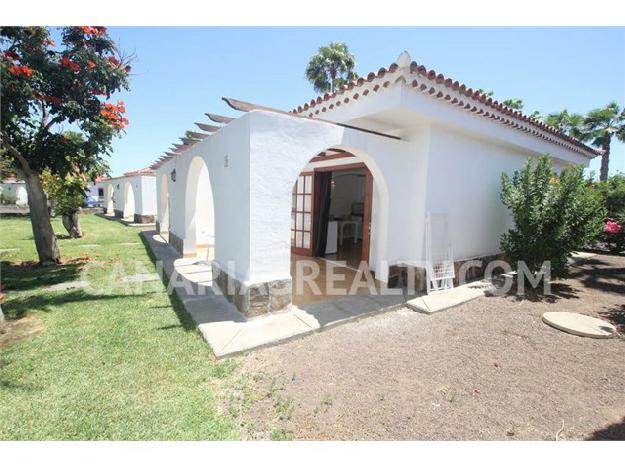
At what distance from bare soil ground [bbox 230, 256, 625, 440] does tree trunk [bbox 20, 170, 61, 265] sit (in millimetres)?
7934

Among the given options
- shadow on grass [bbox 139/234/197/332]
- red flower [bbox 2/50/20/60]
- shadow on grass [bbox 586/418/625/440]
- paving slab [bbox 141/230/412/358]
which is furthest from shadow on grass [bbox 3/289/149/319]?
shadow on grass [bbox 586/418/625/440]

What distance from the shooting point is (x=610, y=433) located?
8.93 ft

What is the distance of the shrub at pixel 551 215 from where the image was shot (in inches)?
262

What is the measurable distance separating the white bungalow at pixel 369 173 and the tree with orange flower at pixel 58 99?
7.17ft

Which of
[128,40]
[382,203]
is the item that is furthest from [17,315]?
[382,203]

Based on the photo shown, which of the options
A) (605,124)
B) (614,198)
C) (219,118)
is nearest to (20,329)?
(219,118)

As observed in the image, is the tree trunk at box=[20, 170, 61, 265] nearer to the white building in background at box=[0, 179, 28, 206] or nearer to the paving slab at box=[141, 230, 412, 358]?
the paving slab at box=[141, 230, 412, 358]

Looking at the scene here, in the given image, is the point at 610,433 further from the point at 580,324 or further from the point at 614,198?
the point at 614,198

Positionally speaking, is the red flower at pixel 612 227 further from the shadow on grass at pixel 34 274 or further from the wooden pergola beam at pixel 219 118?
the shadow on grass at pixel 34 274

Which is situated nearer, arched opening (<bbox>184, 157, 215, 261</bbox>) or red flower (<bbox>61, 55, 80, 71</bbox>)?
red flower (<bbox>61, 55, 80, 71</bbox>)

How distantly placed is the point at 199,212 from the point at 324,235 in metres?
5.63

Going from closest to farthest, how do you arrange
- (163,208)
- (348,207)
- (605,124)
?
(163,208)
(348,207)
(605,124)

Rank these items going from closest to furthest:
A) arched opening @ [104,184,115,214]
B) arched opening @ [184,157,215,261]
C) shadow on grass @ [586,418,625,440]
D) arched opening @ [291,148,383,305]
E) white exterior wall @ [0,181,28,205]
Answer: shadow on grass @ [586,418,625,440] < arched opening @ [291,148,383,305] < arched opening @ [184,157,215,261] < white exterior wall @ [0,181,28,205] < arched opening @ [104,184,115,214]

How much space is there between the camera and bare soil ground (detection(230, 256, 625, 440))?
2.76 m
